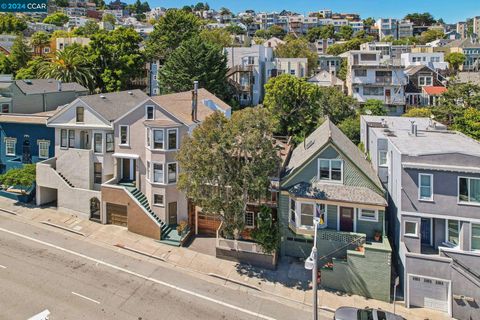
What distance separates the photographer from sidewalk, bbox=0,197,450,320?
68.6 feet

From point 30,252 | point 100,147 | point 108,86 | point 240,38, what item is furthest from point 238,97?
point 240,38

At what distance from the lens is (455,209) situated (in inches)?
805

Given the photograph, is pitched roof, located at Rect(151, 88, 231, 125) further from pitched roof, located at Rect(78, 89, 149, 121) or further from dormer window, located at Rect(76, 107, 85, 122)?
dormer window, located at Rect(76, 107, 85, 122)

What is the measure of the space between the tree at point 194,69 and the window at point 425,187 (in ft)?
120

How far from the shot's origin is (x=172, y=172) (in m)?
28.2

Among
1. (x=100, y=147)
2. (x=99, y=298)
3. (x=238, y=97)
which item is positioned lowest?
(x=99, y=298)

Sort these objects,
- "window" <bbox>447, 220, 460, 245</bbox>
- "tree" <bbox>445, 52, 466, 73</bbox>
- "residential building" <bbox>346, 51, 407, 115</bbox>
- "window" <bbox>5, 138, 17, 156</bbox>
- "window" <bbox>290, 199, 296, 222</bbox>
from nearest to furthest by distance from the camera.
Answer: "window" <bbox>447, 220, 460, 245</bbox> → "window" <bbox>290, 199, 296, 222</bbox> → "window" <bbox>5, 138, 17, 156</bbox> → "residential building" <bbox>346, 51, 407, 115</bbox> → "tree" <bbox>445, 52, 466, 73</bbox>

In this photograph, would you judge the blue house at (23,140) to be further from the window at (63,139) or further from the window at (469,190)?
the window at (469,190)

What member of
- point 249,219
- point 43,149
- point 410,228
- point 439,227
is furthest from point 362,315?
point 43,149

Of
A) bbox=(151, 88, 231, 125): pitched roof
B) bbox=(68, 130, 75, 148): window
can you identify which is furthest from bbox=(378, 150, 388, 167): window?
bbox=(68, 130, 75, 148): window

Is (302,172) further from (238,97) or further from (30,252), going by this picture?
(238,97)

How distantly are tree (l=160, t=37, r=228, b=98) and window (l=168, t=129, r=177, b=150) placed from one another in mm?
24510

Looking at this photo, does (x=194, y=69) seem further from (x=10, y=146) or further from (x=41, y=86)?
(x=10, y=146)

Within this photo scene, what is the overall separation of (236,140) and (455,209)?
13361 millimetres
